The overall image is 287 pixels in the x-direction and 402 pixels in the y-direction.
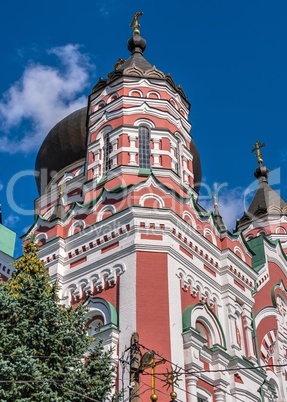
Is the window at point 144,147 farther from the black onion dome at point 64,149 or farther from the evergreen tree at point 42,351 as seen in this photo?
the evergreen tree at point 42,351

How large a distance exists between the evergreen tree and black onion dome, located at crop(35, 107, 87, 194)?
11908 mm

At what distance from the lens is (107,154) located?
62.0 ft

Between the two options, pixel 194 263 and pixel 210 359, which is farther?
pixel 194 263

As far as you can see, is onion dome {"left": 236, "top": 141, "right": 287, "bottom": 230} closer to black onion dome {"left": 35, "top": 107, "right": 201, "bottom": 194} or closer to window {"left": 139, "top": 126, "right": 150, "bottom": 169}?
black onion dome {"left": 35, "top": 107, "right": 201, "bottom": 194}

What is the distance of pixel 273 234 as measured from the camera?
25.1 meters

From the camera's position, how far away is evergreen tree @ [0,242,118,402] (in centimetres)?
1071

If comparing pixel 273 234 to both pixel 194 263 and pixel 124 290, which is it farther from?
pixel 124 290

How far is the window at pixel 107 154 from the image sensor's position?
18.5m

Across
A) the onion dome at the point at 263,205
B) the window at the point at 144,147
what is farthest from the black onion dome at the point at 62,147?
the onion dome at the point at 263,205

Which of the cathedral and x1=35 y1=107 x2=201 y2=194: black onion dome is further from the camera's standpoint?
x1=35 y1=107 x2=201 y2=194: black onion dome

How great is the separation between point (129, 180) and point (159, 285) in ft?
11.7

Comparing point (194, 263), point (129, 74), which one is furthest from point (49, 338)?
point (129, 74)

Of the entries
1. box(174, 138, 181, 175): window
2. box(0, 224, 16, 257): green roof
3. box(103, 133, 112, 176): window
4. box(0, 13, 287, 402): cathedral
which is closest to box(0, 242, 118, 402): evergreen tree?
box(0, 13, 287, 402): cathedral

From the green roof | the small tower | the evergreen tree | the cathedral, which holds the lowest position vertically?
the evergreen tree
